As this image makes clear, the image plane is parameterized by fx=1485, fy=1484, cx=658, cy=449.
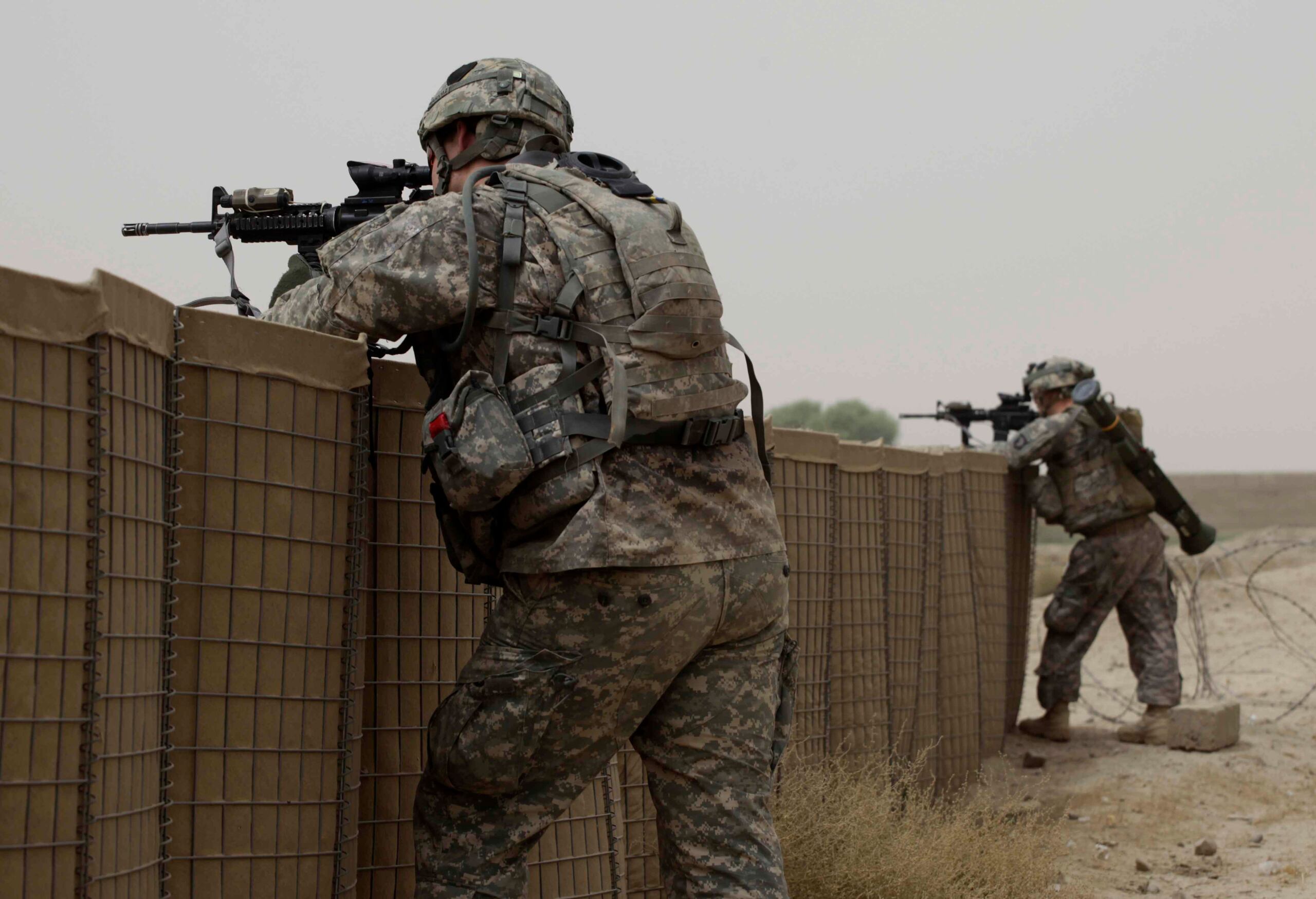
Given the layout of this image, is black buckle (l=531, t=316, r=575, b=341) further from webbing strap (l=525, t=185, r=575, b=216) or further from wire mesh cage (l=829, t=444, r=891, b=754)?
wire mesh cage (l=829, t=444, r=891, b=754)

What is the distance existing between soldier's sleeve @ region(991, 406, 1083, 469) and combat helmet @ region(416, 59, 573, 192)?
5.65 m

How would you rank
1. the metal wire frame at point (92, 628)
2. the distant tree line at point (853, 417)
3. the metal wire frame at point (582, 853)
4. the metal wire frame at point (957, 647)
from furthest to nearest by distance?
1. the distant tree line at point (853, 417)
2. the metal wire frame at point (957, 647)
3. the metal wire frame at point (582, 853)
4. the metal wire frame at point (92, 628)

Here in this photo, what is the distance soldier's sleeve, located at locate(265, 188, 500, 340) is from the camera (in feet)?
9.75

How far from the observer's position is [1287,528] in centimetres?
2150

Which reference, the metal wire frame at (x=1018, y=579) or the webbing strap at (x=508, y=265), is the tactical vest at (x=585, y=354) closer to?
the webbing strap at (x=508, y=265)

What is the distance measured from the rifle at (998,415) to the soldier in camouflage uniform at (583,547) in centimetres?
686

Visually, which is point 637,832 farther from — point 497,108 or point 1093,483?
point 1093,483

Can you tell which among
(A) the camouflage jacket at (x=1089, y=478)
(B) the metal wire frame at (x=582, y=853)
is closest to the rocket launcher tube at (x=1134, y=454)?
(A) the camouflage jacket at (x=1089, y=478)

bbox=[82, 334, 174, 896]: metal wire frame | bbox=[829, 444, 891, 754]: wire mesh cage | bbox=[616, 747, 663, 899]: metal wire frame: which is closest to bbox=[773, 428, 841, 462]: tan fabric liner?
bbox=[829, 444, 891, 754]: wire mesh cage

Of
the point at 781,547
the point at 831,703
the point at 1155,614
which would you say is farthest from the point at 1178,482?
the point at 781,547

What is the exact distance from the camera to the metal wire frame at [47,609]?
253 cm

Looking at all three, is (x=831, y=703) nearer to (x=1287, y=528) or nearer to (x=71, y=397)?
(x=71, y=397)

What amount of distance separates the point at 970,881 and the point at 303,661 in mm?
2786

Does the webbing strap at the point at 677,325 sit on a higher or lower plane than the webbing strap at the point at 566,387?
higher
